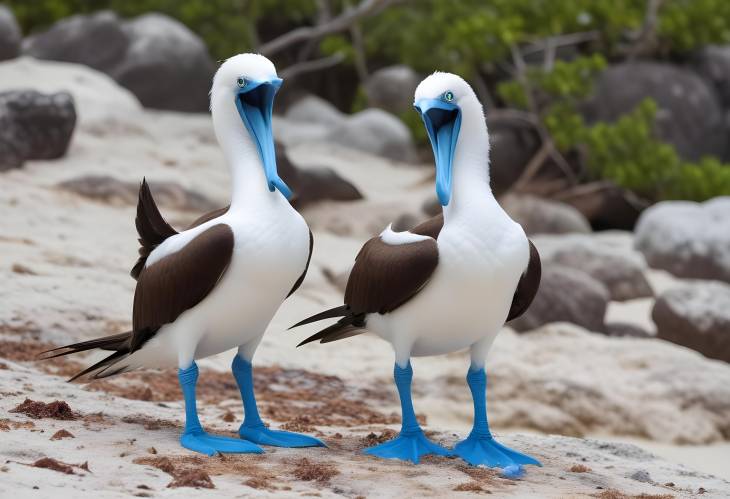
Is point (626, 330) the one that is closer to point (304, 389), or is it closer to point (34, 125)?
point (304, 389)

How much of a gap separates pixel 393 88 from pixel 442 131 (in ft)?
50.7

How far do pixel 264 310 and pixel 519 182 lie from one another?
1193 centimetres

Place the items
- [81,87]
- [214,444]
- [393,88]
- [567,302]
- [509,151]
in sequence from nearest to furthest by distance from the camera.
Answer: [214,444] → [567,302] → [81,87] → [509,151] → [393,88]

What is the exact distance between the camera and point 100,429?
4.41 m

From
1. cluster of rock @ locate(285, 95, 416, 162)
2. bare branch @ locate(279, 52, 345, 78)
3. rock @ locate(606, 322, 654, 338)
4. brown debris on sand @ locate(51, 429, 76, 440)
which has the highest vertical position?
bare branch @ locate(279, 52, 345, 78)

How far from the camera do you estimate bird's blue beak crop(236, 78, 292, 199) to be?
4.40m

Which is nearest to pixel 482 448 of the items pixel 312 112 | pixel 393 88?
pixel 393 88

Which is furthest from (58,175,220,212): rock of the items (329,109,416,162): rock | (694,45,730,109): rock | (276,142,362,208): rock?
(694,45,730,109): rock

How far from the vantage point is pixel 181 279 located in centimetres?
425

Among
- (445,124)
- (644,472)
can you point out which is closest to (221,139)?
(445,124)

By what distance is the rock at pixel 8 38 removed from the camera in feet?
47.4

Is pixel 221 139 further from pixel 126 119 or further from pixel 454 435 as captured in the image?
pixel 126 119

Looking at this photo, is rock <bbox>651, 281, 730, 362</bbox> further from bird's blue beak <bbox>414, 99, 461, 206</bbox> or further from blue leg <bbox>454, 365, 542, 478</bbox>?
bird's blue beak <bbox>414, 99, 461, 206</bbox>

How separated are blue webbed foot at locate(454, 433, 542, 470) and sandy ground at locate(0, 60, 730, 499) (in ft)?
0.22
